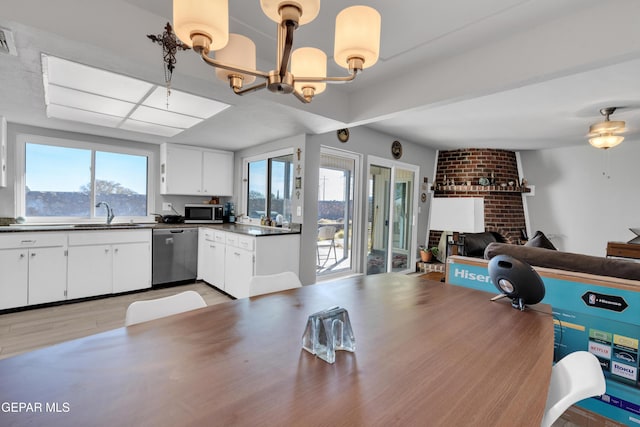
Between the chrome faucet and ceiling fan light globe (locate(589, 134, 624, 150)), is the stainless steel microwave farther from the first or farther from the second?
ceiling fan light globe (locate(589, 134, 624, 150))

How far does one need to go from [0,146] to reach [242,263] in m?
2.75

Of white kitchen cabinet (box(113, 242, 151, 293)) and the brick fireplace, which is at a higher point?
the brick fireplace

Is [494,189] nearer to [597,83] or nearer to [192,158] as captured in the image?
[597,83]

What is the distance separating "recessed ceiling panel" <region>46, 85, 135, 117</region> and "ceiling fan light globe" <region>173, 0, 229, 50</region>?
6.76 feet

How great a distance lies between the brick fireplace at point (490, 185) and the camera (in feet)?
16.9

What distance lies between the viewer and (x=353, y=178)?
4102 mm

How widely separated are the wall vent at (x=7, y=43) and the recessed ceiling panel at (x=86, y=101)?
617 mm

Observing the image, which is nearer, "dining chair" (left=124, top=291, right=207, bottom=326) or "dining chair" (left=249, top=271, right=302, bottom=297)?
"dining chair" (left=124, top=291, right=207, bottom=326)

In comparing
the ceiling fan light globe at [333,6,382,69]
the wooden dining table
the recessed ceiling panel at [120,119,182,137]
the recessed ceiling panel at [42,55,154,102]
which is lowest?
the wooden dining table

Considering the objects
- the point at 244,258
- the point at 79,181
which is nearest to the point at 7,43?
the point at 244,258

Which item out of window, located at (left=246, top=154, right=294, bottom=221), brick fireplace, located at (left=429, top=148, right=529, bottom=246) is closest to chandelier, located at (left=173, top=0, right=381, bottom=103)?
window, located at (left=246, top=154, right=294, bottom=221)

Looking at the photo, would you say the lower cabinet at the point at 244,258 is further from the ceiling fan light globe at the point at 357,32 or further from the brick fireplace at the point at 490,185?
the brick fireplace at the point at 490,185

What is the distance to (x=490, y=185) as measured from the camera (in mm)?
5098

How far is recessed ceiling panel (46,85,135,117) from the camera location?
2393 millimetres
